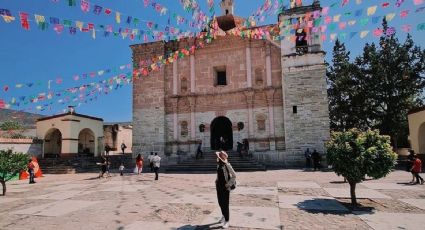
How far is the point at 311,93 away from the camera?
2098cm

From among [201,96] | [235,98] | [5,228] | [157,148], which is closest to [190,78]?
[201,96]

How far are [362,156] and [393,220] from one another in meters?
1.76

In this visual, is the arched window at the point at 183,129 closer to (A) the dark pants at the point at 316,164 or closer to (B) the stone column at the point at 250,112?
(B) the stone column at the point at 250,112

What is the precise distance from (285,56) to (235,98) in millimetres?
4690

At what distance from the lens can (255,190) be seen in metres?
11.1

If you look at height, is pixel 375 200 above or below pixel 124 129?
below

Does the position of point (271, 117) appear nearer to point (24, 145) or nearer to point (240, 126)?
point (240, 126)

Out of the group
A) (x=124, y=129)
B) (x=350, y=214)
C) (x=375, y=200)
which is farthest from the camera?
(x=124, y=129)

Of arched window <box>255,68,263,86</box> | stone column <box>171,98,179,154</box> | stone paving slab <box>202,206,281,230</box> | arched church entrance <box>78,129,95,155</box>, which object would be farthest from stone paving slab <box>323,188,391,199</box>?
arched church entrance <box>78,129,95,155</box>

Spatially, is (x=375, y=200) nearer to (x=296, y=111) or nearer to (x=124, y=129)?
(x=296, y=111)

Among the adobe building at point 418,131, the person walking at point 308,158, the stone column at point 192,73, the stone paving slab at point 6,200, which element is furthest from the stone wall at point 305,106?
the stone paving slab at point 6,200

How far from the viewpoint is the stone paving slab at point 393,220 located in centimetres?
620

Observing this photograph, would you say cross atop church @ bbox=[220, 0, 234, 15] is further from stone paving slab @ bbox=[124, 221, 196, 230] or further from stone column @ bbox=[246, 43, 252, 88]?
stone paving slab @ bbox=[124, 221, 196, 230]

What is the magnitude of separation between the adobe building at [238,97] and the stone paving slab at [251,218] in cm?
1387
